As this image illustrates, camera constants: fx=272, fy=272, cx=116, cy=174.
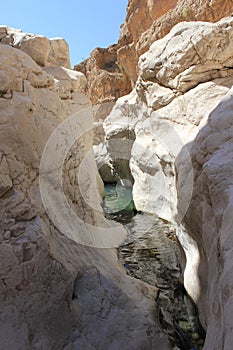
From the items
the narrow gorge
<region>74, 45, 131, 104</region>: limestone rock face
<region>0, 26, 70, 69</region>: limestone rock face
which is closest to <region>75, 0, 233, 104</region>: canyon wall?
<region>74, 45, 131, 104</region>: limestone rock face

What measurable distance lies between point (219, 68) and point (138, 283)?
4.60 meters

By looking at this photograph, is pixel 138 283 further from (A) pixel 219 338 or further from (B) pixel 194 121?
(B) pixel 194 121

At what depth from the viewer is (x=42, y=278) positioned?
→ 8.82ft

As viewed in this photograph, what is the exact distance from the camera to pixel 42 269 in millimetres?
2713

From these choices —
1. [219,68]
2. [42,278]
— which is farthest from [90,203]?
[219,68]

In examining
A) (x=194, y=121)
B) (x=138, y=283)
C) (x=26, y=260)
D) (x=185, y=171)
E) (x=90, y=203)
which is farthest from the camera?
(x=194, y=121)

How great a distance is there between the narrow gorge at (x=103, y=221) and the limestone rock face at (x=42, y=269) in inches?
0.5

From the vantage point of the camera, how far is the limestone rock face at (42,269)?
2.50 meters

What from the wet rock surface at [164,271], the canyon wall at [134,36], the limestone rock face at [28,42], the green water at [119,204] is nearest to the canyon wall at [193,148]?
the wet rock surface at [164,271]

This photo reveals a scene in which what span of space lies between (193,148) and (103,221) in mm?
2629

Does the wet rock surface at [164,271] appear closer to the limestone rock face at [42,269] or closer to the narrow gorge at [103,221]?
the narrow gorge at [103,221]

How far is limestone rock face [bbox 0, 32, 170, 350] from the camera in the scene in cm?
250

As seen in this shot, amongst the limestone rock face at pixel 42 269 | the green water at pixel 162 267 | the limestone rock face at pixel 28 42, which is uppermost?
the limestone rock face at pixel 28 42

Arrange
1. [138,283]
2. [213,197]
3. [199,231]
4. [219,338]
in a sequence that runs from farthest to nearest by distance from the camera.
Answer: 1. [138,283]
2. [199,231]
3. [213,197]
4. [219,338]
